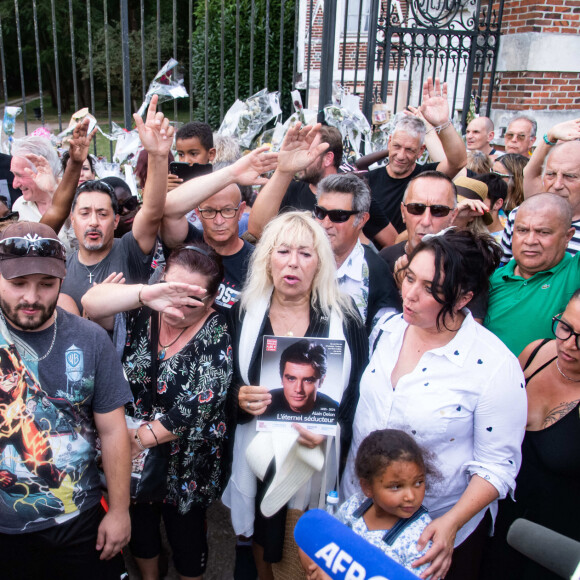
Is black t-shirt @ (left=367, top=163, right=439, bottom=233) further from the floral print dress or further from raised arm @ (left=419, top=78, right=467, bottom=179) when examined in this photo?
the floral print dress

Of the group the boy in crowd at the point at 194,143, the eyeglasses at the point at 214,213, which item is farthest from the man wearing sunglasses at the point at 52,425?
the boy in crowd at the point at 194,143

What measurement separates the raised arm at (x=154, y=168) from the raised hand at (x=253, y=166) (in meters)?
0.35

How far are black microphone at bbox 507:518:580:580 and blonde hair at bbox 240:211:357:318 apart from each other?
1452mm

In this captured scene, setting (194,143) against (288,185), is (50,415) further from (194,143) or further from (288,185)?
(194,143)

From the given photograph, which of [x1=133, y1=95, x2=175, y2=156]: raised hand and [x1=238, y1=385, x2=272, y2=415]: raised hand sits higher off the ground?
[x1=133, y1=95, x2=175, y2=156]: raised hand

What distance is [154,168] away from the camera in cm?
263

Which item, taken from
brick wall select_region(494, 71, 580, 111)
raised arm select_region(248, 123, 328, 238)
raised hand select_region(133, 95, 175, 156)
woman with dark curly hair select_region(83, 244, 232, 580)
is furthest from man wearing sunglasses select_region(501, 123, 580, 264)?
brick wall select_region(494, 71, 580, 111)

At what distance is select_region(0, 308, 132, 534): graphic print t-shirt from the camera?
198cm

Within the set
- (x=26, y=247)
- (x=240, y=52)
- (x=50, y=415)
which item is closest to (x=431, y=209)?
(x=26, y=247)

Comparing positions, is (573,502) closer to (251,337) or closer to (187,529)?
(251,337)

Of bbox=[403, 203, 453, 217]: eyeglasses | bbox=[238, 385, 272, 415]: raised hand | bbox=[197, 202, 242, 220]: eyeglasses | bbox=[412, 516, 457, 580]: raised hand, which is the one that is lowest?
bbox=[412, 516, 457, 580]: raised hand

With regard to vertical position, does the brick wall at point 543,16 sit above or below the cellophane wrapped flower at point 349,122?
above

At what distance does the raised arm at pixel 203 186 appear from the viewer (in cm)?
271

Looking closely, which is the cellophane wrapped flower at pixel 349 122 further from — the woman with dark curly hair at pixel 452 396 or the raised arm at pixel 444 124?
the woman with dark curly hair at pixel 452 396
